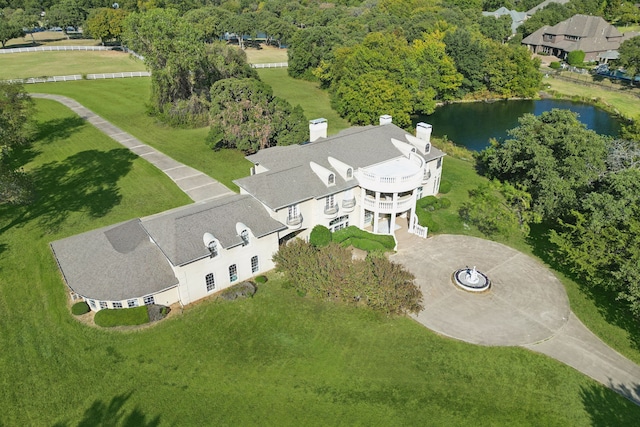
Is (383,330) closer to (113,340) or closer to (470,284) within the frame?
(470,284)

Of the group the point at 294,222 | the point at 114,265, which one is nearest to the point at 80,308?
the point at 114,265

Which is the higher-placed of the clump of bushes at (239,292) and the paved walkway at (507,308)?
the clump of bushes at (239,292)

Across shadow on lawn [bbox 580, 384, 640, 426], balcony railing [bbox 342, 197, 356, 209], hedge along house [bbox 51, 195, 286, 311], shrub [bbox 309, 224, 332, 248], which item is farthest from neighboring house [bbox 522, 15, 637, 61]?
hedge along house [bbox 51, 195, 286, 311]

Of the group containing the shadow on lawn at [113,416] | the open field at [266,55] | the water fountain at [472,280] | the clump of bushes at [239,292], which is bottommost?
the shadow on lawn at [113,416]

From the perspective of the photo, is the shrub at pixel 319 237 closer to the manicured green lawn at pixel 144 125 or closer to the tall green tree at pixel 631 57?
the manicured green lawn at pixel 144 125

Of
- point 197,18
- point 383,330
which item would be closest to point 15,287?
point 383,330

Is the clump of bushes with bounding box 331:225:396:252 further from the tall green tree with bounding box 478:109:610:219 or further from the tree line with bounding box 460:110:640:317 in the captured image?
the tall green tree with bounding box 478:109:610:219

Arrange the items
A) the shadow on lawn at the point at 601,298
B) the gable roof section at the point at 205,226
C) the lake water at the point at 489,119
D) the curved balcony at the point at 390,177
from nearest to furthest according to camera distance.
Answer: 1. the shadow on lawn at the point at 601,298
2. the gable roof section at the point at 205,226
3. the curved balcony at the point at 390,177
4. the lake water at the point at 489,119

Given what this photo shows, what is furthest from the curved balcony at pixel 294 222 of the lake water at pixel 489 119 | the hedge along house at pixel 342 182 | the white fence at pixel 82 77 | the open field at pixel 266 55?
the open field at pixel 266 55
